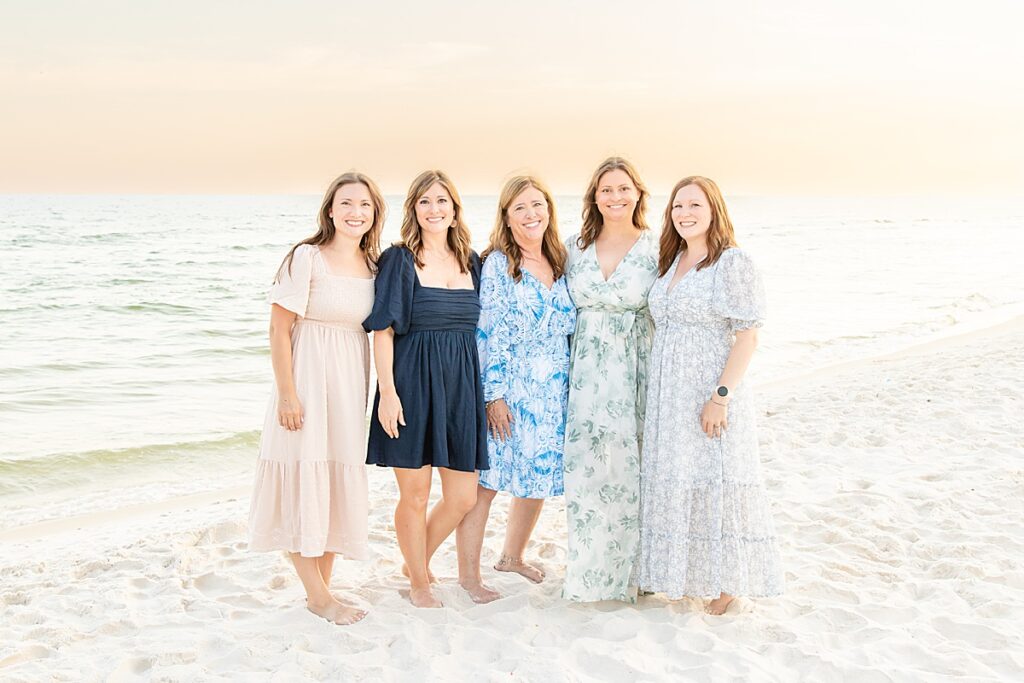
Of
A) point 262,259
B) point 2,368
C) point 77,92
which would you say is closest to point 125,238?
point 77,92

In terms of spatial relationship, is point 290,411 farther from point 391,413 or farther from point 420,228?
point 420,228

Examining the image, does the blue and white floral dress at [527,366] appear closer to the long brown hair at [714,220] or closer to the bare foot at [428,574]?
the long brown hair at [714,220]

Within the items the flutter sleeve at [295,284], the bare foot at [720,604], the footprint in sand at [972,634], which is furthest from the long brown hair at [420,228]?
the footprint in sand at [972,634]

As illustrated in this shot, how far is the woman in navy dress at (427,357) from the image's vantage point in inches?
152

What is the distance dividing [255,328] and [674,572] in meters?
12.6

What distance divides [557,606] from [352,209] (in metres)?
2.08

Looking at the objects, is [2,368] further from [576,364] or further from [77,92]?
[77,92]

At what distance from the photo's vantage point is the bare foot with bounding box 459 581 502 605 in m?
4.25

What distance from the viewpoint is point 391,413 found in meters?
3.86

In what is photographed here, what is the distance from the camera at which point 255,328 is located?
604 inches

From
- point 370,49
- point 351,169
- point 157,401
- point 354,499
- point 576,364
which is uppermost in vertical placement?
point 370,49

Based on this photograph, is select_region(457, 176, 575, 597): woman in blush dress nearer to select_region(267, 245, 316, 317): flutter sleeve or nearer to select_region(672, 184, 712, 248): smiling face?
select_region(672, 184, 712, 248): smiling face

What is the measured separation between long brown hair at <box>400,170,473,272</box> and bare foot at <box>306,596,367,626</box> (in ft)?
5.30

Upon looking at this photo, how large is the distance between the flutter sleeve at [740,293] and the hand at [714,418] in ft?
1.17
